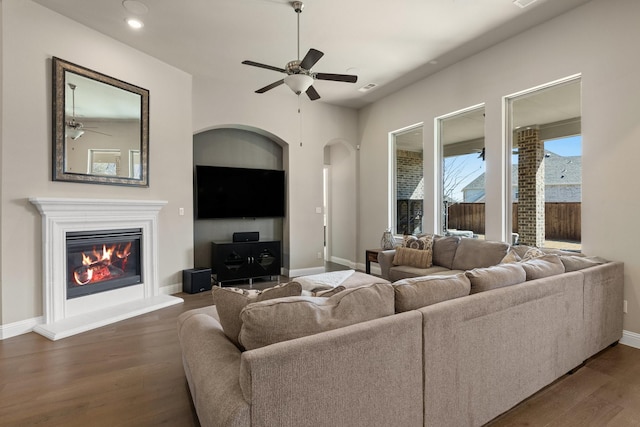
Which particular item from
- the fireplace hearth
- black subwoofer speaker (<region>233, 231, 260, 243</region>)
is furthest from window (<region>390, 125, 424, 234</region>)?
the fireplace hearth

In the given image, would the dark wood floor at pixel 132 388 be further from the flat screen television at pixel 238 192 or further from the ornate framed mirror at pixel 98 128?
→ the flat screen television at pixel 238 192

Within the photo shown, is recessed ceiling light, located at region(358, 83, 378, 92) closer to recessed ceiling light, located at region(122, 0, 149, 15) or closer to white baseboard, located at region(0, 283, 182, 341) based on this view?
recessed ceiling light, located at region(122, 0, 149, 15)

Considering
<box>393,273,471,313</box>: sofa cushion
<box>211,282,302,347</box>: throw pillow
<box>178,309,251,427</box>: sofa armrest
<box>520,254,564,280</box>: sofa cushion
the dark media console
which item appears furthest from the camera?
the dark media console

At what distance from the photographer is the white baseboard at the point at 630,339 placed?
2.91 metres

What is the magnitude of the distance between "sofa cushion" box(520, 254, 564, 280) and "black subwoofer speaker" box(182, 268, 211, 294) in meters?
4.02

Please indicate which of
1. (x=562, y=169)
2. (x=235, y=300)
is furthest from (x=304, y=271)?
(x=235, y=300)

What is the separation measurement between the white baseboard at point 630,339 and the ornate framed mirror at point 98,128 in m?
5.47

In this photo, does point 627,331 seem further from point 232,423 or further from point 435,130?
point 232,423

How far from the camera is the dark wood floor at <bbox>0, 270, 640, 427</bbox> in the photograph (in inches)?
75.3

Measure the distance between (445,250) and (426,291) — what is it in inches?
116

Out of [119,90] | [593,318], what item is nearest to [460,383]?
[593,318]

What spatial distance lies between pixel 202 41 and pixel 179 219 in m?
2.42

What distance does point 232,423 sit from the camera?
1.05m

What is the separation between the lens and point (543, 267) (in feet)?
7.56
